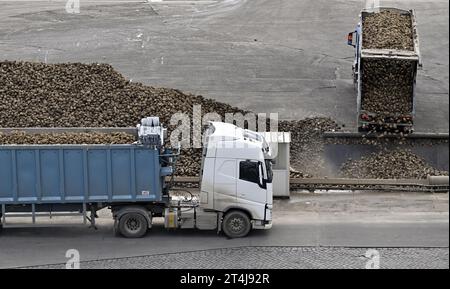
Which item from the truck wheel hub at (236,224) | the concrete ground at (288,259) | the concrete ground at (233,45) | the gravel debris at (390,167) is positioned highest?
the concrete ground at (233,45)

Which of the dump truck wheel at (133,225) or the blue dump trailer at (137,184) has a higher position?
the blue dump trailer at (137,184)

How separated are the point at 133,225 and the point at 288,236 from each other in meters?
3.58

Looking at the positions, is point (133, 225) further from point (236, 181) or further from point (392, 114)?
point (392, 114)

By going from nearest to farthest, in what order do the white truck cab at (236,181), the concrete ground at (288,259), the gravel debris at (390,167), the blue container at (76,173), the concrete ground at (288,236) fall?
the concrete ground at (288,259), the concrete ground at (288,236), the blue container at (76,173), the white truck cab at (236,181), the gravel debris at (390,167)

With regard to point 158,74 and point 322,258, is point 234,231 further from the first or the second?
point 158,74

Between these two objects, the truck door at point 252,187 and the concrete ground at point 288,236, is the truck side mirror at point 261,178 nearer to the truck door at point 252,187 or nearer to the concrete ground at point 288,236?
the truck door at point 252,187

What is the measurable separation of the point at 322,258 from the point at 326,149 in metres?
6.99

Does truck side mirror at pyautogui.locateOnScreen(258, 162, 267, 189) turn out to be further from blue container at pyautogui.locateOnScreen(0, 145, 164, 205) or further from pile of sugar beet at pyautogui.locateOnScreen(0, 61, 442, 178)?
pile of sugar beet at pyautogui.locateOnScreen(0, 61, 442, 178)

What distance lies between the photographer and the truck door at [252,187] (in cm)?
1712

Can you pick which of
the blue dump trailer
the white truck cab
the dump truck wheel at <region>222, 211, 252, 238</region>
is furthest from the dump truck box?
the dump truck wheel at <region>222, 211, 252, 238</region>

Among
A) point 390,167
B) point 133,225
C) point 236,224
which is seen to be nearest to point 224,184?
point 236,224

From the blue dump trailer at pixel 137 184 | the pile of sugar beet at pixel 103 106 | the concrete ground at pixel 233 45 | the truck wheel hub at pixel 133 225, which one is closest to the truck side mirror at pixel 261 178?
the blue dump trailer at pixel 137 184

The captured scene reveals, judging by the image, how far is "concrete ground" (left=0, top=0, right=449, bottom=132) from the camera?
2652cm

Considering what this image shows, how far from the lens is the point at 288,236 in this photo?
693 inches
